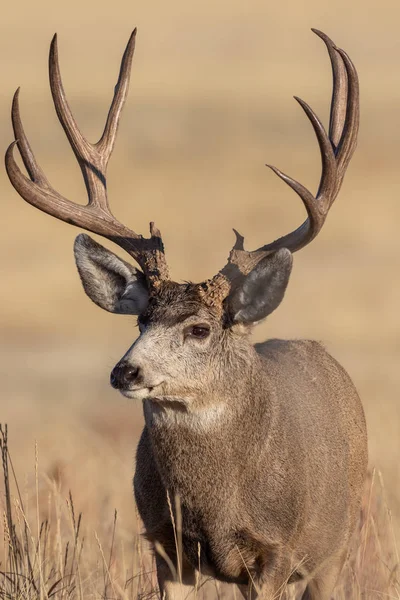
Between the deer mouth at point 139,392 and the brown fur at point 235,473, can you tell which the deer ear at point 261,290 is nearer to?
the brown fur at point 235,473

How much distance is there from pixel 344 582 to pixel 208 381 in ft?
8.22

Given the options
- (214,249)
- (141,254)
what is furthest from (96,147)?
(214,249)

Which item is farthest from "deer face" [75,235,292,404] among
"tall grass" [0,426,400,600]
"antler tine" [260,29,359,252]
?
"tall grass" [0,426,400,600]

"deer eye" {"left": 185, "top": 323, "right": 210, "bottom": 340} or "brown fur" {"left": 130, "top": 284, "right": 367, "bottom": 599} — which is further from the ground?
"deer eye" {"left": 185, "top": 323, "right": 210, "bottom": 340}

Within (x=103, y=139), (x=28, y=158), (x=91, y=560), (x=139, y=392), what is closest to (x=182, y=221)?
(x=91, y=560)

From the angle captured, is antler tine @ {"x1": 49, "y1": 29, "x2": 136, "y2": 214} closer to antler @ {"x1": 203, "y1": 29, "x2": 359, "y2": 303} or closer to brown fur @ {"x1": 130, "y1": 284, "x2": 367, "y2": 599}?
antler @ {"x1": 203, "y1": 29, "x2": 359, "y2": 303}

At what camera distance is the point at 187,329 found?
8461 millimetres

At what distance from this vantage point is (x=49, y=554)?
10.8m

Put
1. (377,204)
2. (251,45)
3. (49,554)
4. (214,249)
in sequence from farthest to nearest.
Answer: (251,45) → (377,204) → (214,249) → (49,554)

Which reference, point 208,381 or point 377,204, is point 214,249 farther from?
point 208,381

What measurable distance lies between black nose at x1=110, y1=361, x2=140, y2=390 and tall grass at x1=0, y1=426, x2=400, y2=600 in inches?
30.5

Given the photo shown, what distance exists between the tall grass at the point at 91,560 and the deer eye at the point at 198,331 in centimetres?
102

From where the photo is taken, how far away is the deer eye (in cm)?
847

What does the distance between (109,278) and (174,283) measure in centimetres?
67
